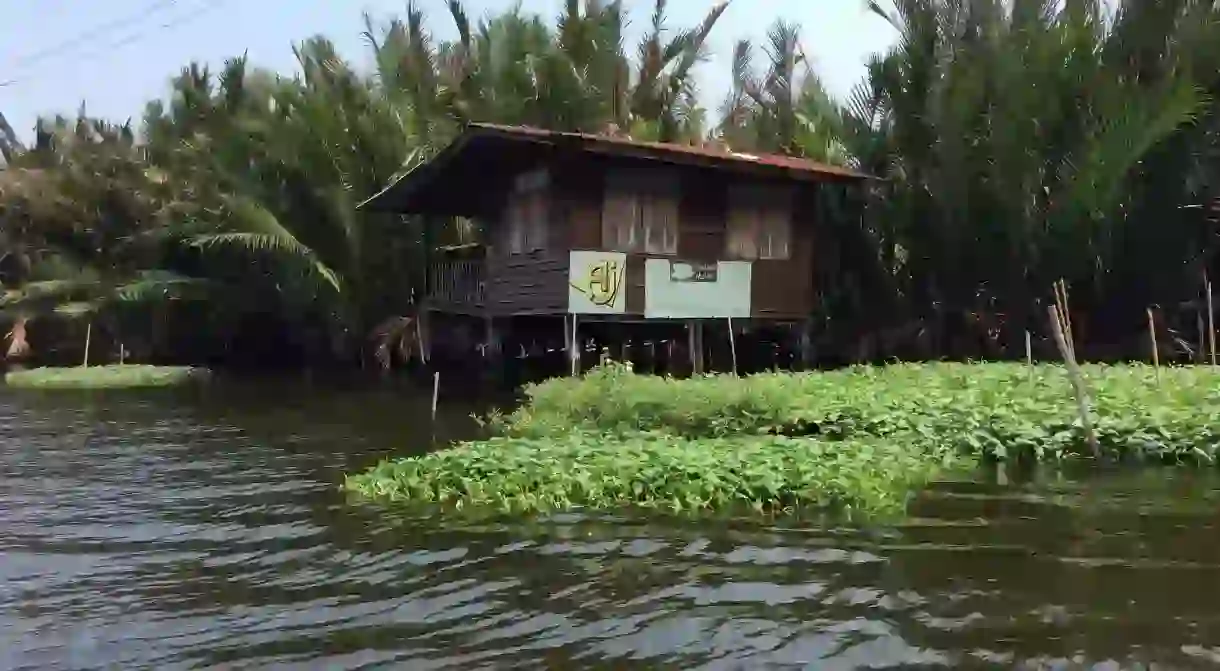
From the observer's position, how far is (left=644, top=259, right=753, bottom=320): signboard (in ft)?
56.9

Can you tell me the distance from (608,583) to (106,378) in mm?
19180

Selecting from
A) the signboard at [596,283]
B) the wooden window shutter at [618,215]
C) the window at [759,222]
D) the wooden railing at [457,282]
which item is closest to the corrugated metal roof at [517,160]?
the wooden window shutter at [618,215]

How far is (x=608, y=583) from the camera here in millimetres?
7004

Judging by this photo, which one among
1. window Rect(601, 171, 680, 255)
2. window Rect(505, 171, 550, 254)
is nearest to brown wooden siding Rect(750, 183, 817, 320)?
window Rect(601, 171, 680, 255)

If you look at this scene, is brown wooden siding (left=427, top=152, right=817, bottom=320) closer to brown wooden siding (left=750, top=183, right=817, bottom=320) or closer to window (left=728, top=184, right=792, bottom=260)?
brown wooden siding (left=750, top=183, right=817, bottom=320)

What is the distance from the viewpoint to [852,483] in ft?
29.4

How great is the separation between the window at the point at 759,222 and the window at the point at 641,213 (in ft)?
3.38

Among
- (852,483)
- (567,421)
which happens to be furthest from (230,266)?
(852,483)

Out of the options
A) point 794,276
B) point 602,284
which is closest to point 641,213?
point 602,284

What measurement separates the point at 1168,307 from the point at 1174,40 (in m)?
3.86

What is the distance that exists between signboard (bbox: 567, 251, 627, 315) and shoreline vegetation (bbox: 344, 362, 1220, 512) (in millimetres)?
2640

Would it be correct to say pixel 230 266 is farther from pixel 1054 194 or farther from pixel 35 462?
pixel 1054 194

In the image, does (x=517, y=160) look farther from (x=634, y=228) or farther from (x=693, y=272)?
(x=693, y=272)

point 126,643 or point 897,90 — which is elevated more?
point 897,90
